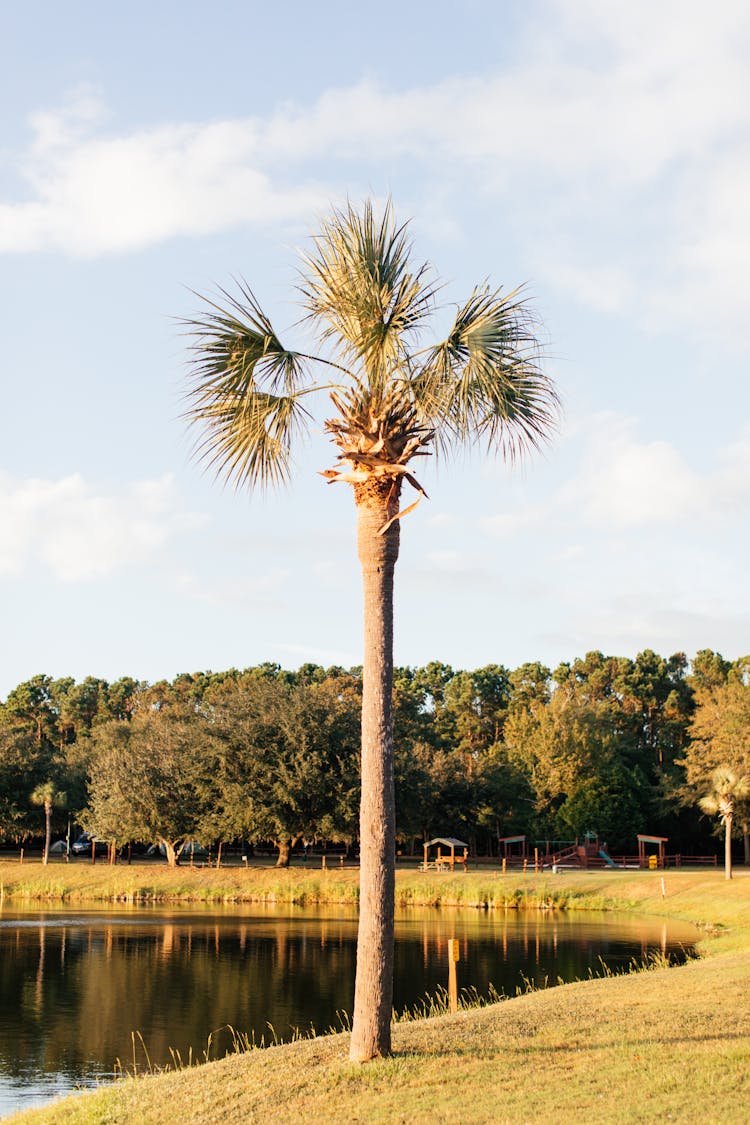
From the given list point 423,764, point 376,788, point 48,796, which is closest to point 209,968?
point 376,788

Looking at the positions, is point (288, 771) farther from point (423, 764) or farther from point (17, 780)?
point (17, 780)

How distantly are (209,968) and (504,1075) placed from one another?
22.8 meters

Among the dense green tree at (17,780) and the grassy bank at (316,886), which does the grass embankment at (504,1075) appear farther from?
the dense green tree at (17,780)

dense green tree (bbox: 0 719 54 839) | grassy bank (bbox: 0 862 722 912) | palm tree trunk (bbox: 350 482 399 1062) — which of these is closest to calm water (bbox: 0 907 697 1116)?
grassy bank (bbox: 0 862 722 912)

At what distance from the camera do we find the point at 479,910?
161 feet

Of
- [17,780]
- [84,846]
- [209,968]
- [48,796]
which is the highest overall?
[17,780]

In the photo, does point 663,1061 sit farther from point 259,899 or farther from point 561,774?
point 561,774

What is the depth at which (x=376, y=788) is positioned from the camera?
12555 millimetres

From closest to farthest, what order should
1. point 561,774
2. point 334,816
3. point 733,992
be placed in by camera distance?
point 733,992
point 334,816
point 561,774

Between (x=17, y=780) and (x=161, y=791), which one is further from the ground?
(x=17, y=780)

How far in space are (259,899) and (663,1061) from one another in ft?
154

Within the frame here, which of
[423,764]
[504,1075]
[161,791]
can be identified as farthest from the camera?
[423,764]

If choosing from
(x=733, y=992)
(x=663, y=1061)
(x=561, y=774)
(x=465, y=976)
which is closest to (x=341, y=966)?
(x=465, y=976)

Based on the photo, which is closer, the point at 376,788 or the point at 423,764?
the point at 376,788
